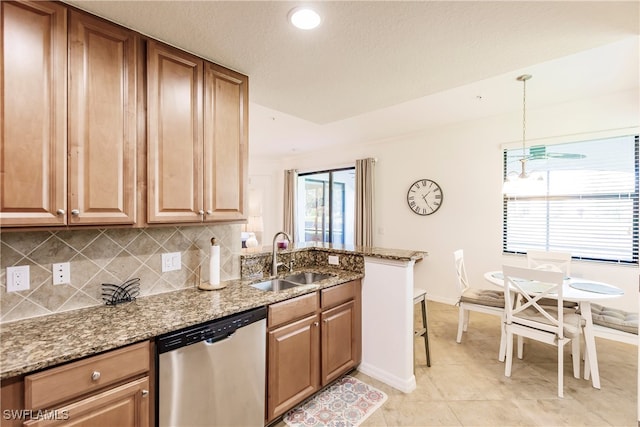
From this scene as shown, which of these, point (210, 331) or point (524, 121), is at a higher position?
point (524, 121)

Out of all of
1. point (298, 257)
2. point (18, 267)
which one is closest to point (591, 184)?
point (298, 257)

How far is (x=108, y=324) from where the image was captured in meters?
1.38

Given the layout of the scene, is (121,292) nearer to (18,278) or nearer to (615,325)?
(18,278)

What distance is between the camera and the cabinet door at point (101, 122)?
1.37 m

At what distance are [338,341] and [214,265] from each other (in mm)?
1148

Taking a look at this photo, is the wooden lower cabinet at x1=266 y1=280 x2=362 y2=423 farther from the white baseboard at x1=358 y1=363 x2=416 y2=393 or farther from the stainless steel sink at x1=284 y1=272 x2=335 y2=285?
Answer: the stainless steel sink at x1=284 y1=272 x2=335 y2=285

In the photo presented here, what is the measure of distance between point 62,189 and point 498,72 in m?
2.68

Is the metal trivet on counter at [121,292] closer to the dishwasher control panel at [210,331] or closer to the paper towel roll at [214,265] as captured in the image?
the paper towel roll at [214,265]

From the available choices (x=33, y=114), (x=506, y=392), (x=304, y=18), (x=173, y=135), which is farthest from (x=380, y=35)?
(x=506, y=392)

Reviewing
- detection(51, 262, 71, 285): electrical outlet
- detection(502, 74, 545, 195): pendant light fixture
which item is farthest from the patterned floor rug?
detection(502, 74, 545, 195): pendant light fixture

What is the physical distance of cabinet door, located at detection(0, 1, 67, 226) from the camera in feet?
3.96

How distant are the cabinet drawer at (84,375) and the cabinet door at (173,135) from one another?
0.69 meters

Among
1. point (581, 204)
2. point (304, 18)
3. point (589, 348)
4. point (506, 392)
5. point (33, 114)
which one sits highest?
point (304, 18)

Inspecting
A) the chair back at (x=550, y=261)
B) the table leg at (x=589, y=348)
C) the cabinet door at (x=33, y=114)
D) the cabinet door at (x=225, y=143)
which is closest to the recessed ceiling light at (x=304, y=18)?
the cabinet door at (x=225, y=143)
